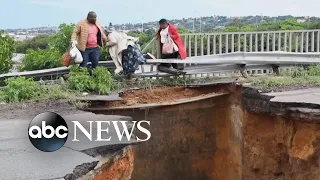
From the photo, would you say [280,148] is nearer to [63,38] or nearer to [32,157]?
[32,157]

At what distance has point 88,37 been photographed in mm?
9578

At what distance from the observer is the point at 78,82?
924 centimetres

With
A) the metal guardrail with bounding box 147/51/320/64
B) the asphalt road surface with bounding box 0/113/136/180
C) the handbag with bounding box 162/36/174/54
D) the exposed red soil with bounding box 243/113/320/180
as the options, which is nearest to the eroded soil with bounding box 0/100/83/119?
the asphalt road surface with bounding box 0/113/136/180

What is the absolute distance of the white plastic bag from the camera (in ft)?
30.6

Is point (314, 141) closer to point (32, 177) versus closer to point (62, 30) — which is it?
point (32, 177)

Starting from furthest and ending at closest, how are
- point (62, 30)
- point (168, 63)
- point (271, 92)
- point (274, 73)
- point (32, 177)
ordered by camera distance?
point (62, 30) → point (274, 73) → point (168, 63) → point (271, 92) → point (32, 177)

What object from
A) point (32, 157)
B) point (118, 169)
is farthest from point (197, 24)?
point (32, 157)

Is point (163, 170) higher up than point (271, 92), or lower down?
lower down

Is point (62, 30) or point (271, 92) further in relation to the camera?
point (62, 30)

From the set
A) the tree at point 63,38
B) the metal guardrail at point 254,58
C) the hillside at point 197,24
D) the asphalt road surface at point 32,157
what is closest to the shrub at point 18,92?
the asphalt road surface at point 32,157

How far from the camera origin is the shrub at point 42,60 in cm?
1181

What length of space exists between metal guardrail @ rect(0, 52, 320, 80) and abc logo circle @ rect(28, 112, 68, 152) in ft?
10.8

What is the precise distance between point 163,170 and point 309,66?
11.7 ft

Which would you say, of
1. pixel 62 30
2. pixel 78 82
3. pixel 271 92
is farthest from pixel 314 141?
pixel 62 30
